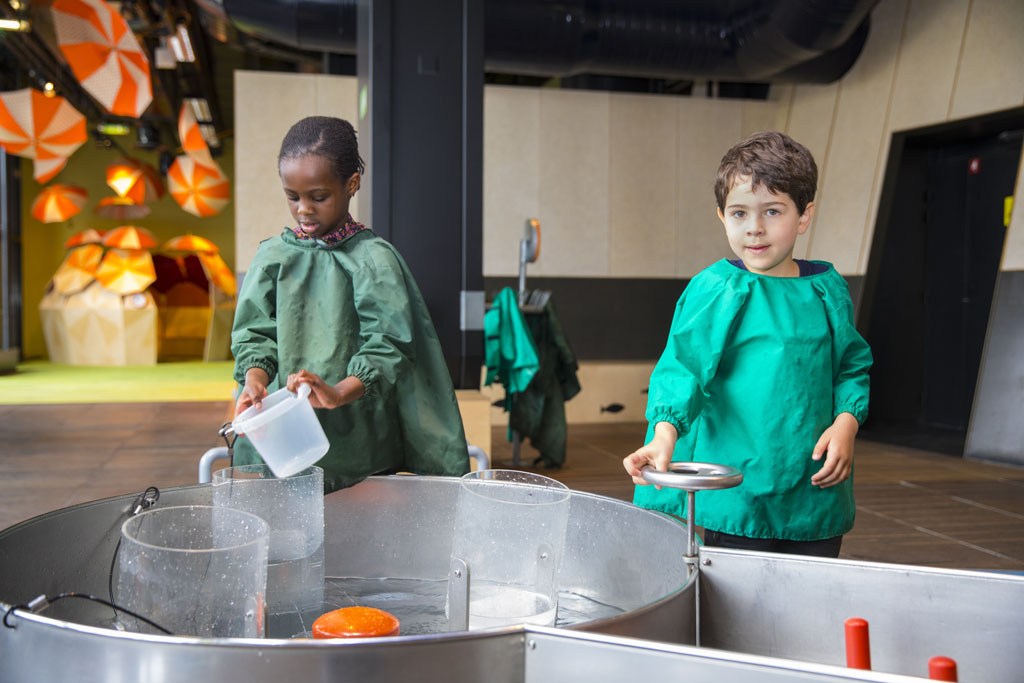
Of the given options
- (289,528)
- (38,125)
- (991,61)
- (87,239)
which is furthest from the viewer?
(87,239)

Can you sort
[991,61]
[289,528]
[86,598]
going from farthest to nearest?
[991,61] → [289,528] → [86,598]

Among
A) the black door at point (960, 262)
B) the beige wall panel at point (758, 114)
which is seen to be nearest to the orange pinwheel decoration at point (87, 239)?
the beige wall panel at point (758, 114)

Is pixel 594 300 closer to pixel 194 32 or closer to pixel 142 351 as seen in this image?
pixel 194 32

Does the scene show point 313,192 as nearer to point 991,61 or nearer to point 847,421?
point 847,421

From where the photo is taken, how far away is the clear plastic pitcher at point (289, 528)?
91 cm

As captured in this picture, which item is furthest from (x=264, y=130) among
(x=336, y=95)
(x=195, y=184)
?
(x=195, y=184)

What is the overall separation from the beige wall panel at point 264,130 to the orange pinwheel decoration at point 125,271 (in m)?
4.94

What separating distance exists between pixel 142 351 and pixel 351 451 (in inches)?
414

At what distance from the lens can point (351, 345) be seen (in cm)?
124

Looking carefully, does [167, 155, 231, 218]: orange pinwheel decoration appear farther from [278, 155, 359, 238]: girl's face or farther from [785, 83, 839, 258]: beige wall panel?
[278, 155, 359, 238]: girl's face

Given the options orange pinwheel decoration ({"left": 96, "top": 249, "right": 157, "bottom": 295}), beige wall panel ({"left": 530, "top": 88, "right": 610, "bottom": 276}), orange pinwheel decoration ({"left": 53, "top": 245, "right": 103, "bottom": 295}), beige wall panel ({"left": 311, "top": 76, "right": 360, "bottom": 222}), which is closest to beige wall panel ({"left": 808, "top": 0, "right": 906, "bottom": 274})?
beige wall panel ({"left": 530, "top": 88, "right": 610, "bottom": 276})

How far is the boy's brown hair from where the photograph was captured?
1.20 m

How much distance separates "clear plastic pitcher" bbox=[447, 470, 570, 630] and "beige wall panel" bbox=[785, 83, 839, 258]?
20.0 ft

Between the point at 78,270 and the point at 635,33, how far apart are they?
8.13 metres
